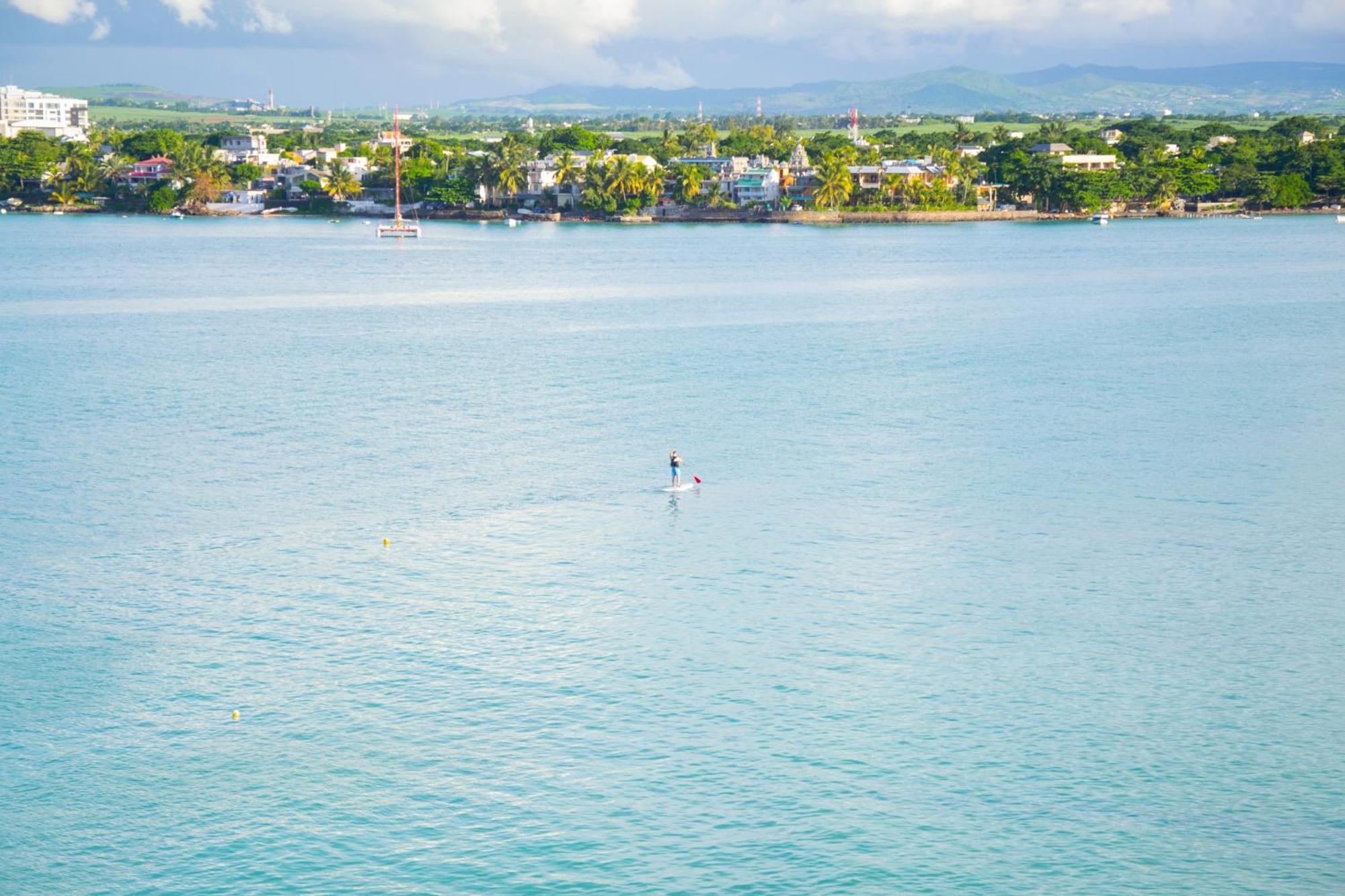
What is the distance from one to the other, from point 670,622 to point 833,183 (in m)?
110

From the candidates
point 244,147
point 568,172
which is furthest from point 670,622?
point 244,147

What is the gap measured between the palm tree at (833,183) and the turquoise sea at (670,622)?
7988 cm

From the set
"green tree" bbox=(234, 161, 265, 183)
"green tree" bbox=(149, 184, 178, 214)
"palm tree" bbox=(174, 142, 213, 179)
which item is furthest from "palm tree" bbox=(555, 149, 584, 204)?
"green tree" bbox=(149, 184, 178, 214)

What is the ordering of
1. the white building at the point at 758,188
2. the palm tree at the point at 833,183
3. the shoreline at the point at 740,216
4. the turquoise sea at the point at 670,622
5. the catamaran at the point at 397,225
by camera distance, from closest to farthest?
the turquoise sea at the point at 670,622, the catamaran at the point at 397,225, the palm tree at the point at 833,183, the shoreline at the point at 740,216, the white building at the point at 758,188

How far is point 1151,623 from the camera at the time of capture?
77.9 ft

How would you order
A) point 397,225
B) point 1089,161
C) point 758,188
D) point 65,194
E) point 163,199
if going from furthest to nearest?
point 65,194 → point 1089,161 → point 163,199 → point 758,188 → point 397,225

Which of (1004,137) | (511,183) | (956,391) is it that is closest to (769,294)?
(956,391)

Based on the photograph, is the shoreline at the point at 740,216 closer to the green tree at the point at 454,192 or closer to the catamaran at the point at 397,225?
the green tree at the point at 454,192

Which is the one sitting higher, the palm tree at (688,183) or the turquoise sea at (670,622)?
the palm tree at (688,183)

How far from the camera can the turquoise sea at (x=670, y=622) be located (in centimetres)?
1708

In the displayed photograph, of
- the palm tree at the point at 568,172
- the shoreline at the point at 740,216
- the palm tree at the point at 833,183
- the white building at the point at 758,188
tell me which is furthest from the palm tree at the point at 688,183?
the palm tree at the point at 833,183

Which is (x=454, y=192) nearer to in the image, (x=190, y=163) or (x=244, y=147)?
(x=190, y=163)

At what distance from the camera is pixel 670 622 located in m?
23.8

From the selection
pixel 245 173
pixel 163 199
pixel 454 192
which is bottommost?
pixel 163 199
